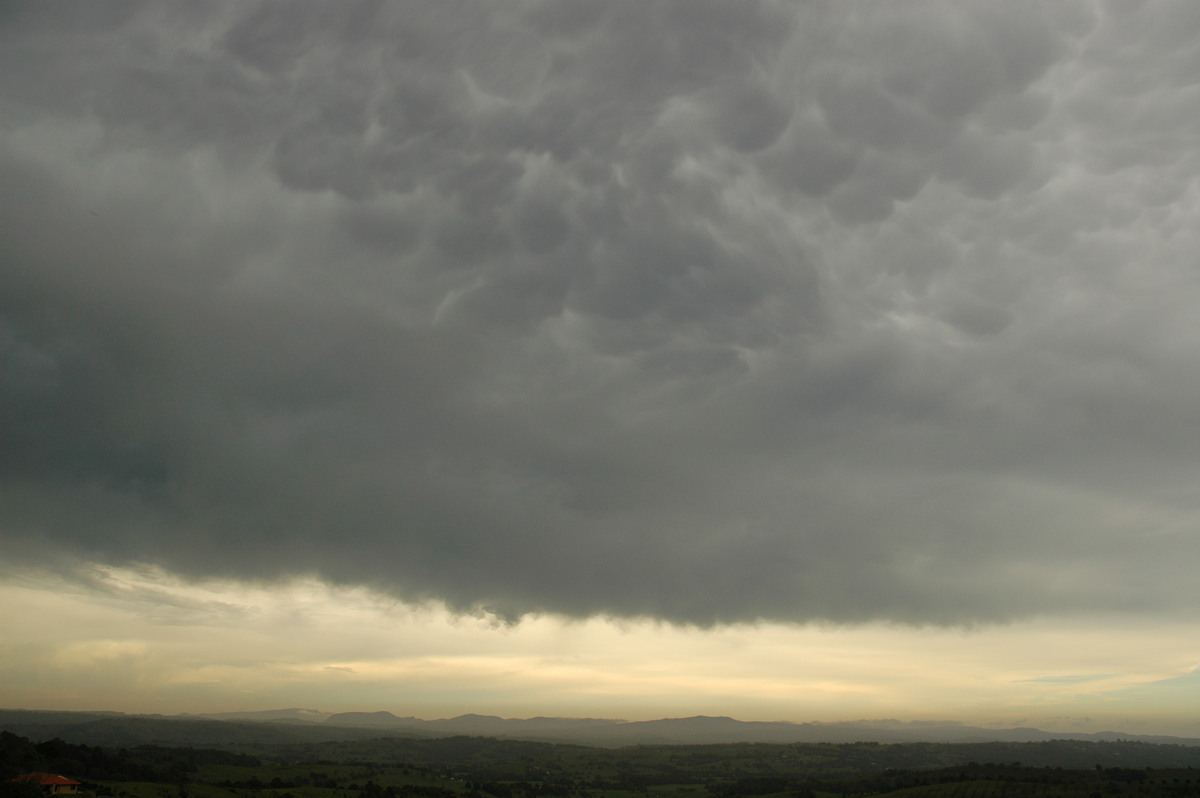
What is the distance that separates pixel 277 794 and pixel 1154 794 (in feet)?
729

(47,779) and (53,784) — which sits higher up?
(47,779)

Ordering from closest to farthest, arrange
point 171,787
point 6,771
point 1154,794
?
point 6,771 → point 1154,794 → point 171,787

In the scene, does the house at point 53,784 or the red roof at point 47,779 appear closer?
the house at point 53,784

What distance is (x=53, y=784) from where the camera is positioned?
497ft

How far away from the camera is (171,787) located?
19588 cm

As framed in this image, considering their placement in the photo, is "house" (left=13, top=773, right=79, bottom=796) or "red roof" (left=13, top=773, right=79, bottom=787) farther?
"red roof" (left=13, top=773, right=79, bottom=787)

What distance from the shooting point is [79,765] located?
653ft

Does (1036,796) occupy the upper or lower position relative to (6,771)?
lower

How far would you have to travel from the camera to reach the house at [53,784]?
481 feet

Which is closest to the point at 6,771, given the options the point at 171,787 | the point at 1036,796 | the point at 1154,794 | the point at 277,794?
the point at 171,787

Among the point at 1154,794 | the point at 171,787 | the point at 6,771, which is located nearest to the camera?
the point at 6,771

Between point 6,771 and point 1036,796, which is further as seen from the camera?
point 1036,796

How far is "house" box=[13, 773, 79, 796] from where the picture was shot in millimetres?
146750

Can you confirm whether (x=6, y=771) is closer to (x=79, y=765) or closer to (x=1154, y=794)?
(x=79, y=765)
